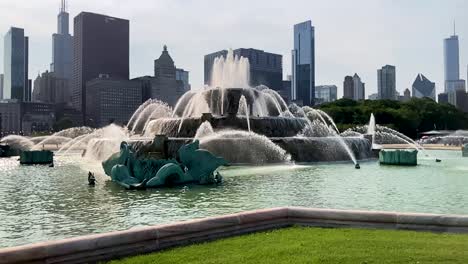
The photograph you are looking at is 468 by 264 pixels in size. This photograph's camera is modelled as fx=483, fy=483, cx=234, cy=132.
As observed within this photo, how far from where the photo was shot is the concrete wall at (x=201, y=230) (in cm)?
639

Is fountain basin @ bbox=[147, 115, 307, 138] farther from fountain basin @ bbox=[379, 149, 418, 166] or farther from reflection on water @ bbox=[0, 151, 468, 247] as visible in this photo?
reflection on water @ bbox=[0, 151, 468, 247]

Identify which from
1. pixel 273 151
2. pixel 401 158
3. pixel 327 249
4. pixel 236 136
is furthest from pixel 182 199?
pixel 401 158

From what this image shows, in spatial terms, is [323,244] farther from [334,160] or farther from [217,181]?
[334,160]

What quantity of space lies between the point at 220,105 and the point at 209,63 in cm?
7108

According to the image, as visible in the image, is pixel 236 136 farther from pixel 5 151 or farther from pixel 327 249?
pixel 5 151

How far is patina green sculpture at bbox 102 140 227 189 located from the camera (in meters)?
15.8

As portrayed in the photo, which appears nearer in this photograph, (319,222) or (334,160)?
(319,222)

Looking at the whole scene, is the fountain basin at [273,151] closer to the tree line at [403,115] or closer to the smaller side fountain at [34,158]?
the smaller side fountain at [34,158]

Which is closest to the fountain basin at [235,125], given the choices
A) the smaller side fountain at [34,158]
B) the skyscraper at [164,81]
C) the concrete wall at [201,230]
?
the smaller side fountain at [34,158]

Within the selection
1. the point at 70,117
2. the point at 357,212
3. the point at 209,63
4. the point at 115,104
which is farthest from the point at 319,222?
the point at 70,117

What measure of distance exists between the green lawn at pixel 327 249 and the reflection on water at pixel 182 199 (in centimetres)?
278

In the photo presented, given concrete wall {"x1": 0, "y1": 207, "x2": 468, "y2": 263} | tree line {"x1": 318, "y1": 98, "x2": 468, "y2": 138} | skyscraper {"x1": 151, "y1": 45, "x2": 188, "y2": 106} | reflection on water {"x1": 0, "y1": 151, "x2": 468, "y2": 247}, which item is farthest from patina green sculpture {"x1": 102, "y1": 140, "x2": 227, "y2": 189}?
skyscraper {"x1": 151, "y1": 45, "x2": 188, "y2": 106}

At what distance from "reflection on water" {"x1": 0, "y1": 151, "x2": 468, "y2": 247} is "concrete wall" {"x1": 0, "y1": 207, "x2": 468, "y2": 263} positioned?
2.14m

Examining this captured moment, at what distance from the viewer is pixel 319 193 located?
45.8ft
